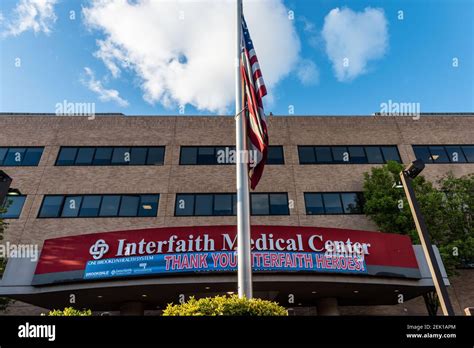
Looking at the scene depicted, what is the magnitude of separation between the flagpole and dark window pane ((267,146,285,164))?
43.2ft

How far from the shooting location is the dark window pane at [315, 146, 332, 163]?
23266 mm

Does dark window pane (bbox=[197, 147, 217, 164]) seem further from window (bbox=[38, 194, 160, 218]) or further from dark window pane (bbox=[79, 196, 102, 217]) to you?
dark window pane (bbox=[79, 196, 102, 217])

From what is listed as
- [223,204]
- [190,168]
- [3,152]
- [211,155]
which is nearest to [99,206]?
[190,168]

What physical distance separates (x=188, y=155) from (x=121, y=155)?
4.54 metres

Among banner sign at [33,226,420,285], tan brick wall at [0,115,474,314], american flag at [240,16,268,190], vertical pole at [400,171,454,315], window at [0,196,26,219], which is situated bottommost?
vertical pole at [400,171,454,315]

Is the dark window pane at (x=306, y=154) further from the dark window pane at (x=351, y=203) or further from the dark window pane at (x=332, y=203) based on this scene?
the dark window pane at (x=351, y=203)

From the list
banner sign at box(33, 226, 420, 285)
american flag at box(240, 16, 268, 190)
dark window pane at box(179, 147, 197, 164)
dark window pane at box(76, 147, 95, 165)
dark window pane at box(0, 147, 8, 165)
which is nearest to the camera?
american flag at box(240, 16, 268, 190)

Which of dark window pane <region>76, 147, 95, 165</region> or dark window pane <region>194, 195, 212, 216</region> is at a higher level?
dark window pane <region>76, 147, 95, 165</region>

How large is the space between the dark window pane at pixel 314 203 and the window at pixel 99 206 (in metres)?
9.41

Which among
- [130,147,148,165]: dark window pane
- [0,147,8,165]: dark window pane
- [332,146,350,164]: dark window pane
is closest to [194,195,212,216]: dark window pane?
[130,147,148,165]: dark window pane

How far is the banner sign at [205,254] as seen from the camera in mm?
13672

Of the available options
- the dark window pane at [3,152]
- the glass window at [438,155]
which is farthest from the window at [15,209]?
the glass window at [438,155]

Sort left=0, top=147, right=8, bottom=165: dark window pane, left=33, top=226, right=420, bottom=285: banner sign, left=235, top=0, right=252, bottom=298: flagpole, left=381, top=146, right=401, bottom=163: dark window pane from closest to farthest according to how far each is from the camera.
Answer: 1. left=235, top=0, right=252, bottom=298: flagpole
2. left=33, top=226, right=420, bottom=285: banner sign
3. left=0, top=147, right=8, bottom=165: dark window pane
4. left=381, top=146, right=401, bottom=163: dark window pane

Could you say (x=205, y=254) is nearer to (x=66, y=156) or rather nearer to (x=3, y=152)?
(x=66, y=156)
